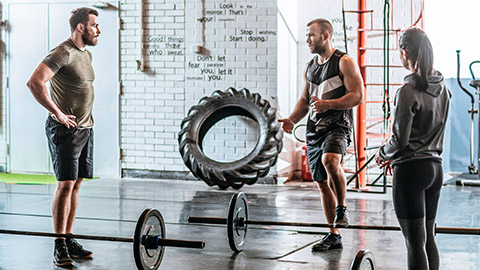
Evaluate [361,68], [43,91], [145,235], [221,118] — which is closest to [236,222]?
[145,235]

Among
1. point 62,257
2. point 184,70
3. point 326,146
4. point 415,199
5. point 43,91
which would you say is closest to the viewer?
point 415,199

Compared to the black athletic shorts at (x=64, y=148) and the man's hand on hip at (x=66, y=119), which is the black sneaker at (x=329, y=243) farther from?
the man's hand on hip at (x=66, y=119)

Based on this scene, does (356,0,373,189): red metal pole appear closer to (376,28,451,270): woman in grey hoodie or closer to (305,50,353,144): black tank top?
(305,50,353,144): black tank top

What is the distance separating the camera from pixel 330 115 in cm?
434

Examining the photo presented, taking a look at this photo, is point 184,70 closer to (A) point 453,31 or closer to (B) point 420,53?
(A) point 453,31

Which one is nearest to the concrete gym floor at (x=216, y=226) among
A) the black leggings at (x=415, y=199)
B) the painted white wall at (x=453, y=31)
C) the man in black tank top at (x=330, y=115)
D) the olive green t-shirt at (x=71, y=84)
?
the man in black tank top at (x=330, y=115)

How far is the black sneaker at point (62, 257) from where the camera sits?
13.0 feet

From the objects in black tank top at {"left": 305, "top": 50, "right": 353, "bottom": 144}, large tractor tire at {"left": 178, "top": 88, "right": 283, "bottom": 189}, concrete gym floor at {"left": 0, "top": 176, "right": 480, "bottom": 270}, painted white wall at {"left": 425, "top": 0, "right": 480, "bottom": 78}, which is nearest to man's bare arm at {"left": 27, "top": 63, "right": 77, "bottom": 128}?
concrete gym floor at {"left": 0, "top": 176, "right": 480, "bottom": 270}

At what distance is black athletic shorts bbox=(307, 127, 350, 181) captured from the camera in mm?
4258

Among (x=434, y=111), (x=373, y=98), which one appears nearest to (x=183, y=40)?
(x=373, y=98)

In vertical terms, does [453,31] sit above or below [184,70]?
above

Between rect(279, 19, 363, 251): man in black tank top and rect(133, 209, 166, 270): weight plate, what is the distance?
117 cm

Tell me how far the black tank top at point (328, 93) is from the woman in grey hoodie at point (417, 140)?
4.67 feet

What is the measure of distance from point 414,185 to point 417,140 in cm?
20
